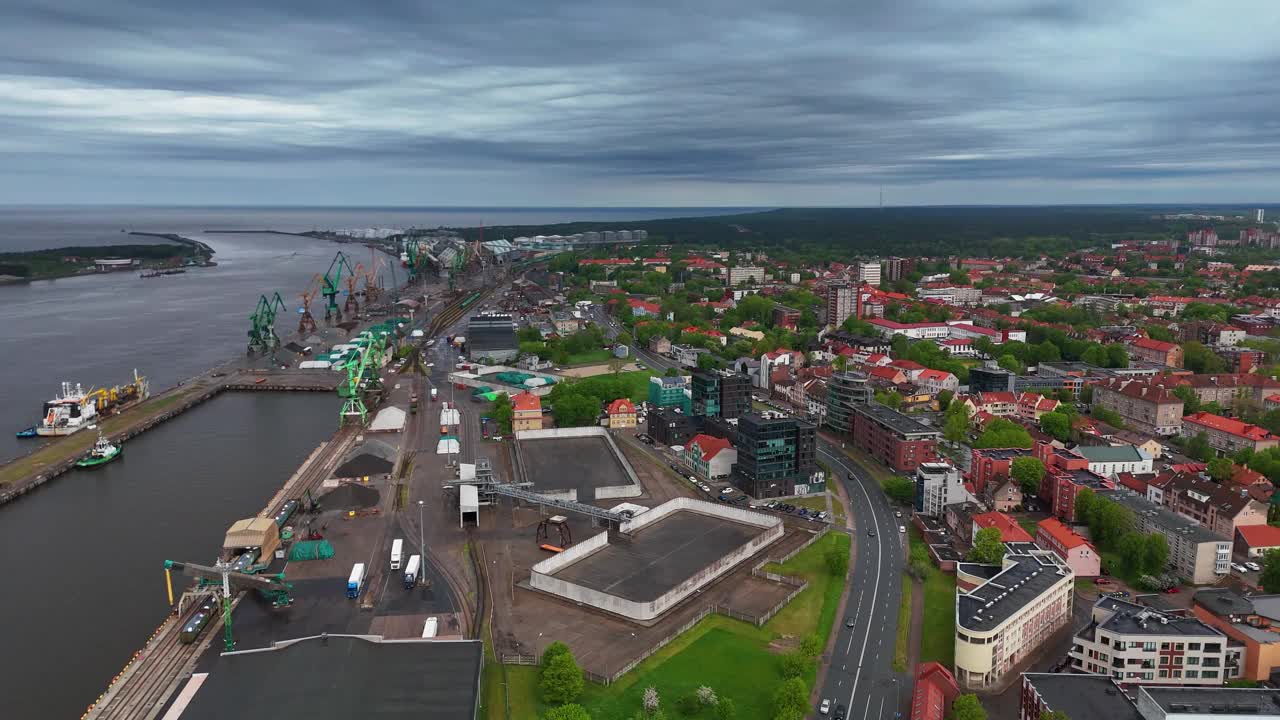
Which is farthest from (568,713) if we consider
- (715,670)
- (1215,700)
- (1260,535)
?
Result: (1260,535)

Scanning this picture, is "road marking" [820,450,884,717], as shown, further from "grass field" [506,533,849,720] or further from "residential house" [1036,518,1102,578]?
"residential house" [1036,518,1102,578]

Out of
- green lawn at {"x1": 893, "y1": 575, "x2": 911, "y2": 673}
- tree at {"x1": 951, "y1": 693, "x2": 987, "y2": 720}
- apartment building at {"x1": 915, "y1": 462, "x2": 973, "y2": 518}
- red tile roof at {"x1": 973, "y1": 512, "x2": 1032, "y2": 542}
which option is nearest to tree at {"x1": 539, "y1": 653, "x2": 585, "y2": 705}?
green lawn at {"x1": 893, "y1": 575, "x2": 911, "y2": 673}

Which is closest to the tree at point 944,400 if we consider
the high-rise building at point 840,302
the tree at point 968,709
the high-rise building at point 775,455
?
the high-rise building at point 775,455

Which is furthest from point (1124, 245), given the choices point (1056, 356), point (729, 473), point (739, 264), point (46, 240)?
point (46, 240)

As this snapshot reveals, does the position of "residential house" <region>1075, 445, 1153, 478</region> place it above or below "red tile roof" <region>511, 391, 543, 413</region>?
below

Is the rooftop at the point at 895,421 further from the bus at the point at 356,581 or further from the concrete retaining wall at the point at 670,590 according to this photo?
the bus at the point at 356,581

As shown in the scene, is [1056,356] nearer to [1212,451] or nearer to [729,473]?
[1212,451]
